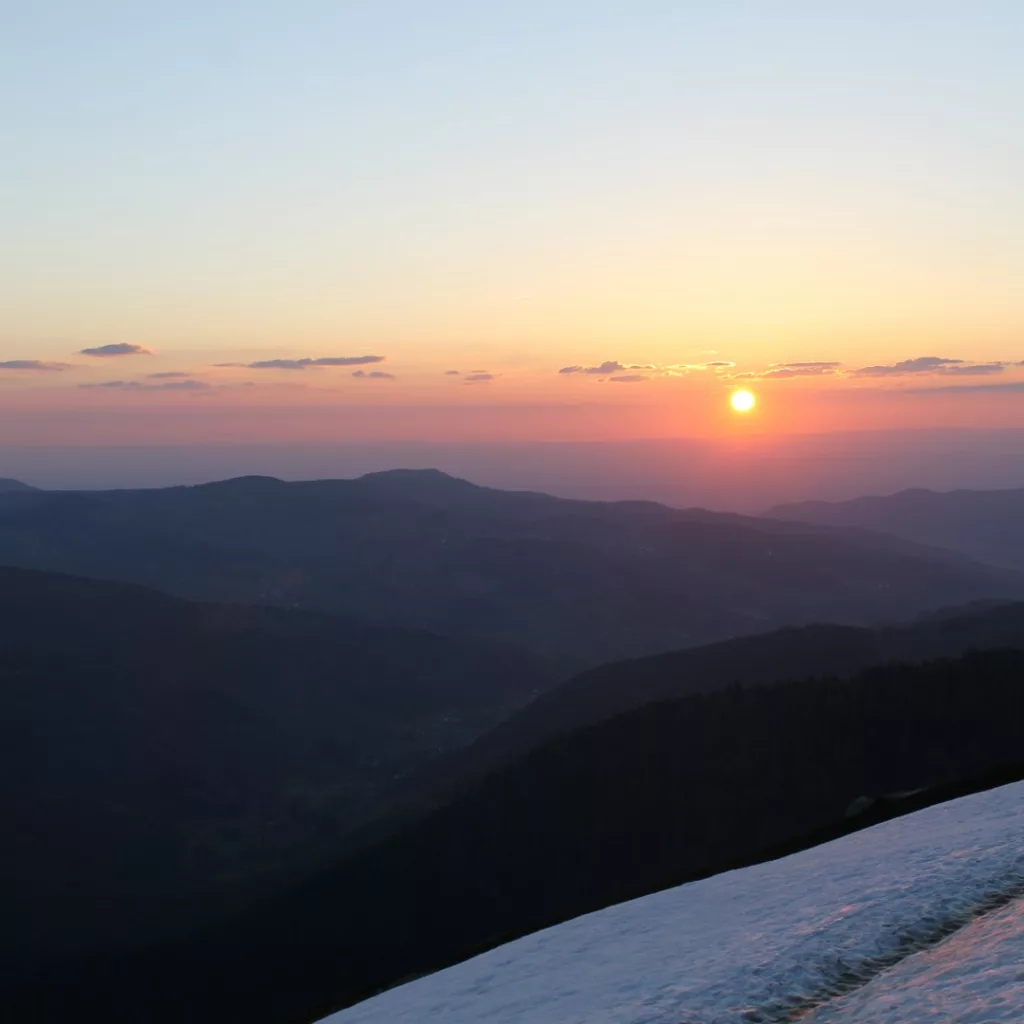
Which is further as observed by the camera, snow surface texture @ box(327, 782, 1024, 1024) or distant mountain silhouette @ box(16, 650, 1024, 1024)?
distant mountain silhouette @ box(16, 650, 1024, 1024)

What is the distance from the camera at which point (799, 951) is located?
65.7 feet

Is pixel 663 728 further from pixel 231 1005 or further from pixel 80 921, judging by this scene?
pixel 80 921

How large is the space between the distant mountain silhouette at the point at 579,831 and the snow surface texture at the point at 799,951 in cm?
8140

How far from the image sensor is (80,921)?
14538cm

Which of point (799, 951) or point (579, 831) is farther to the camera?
point (579, 831)

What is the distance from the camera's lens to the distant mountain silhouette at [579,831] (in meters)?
111

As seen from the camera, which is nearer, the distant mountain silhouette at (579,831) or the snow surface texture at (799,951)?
the snow surface texture at (799,951)

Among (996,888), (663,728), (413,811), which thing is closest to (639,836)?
(663,728)

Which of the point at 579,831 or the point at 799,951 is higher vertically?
the point at 799,951

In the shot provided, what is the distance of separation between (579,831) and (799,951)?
105016 millimetres

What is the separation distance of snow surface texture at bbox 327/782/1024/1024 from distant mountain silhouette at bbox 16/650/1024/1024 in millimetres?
81403

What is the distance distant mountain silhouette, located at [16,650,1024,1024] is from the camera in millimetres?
110562

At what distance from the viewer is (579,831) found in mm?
120938

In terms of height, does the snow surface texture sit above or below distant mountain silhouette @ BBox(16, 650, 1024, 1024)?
above
